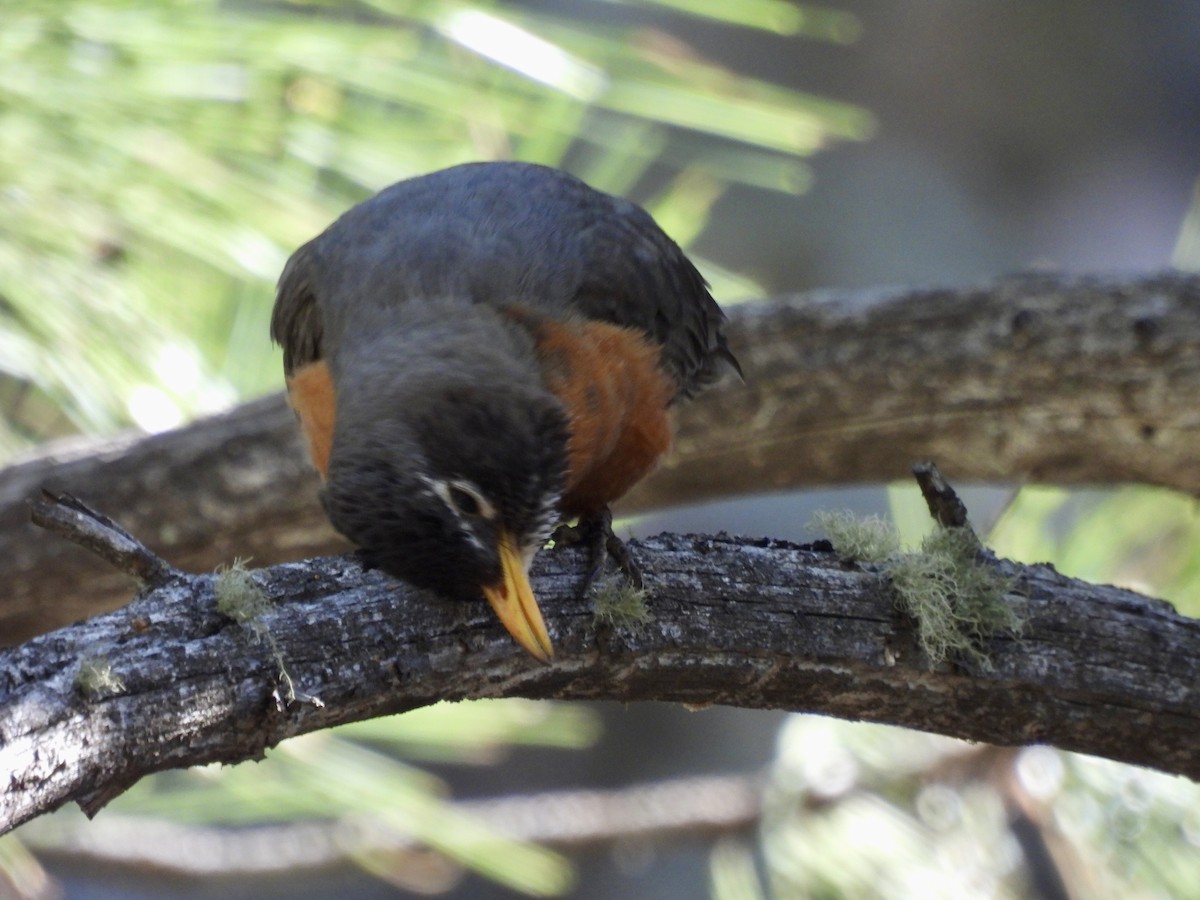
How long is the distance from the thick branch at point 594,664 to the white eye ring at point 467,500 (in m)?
0.17

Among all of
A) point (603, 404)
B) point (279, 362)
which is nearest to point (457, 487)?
point (603, 404)

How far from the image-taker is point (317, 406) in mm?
2857

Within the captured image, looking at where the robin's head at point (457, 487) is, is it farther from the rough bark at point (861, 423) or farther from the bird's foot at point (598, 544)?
the rough bark at point (861, 423)

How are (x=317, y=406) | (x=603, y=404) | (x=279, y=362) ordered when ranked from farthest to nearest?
1. (x=279, y=362)
2. (x=317, y=406)
3. (x=603, y=404)

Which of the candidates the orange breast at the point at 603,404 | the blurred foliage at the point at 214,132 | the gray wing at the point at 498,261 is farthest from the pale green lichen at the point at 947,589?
the blurred foliage at the point at 214,132

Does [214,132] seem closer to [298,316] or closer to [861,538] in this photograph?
[298,316]

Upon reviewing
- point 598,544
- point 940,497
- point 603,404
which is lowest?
point 598,544

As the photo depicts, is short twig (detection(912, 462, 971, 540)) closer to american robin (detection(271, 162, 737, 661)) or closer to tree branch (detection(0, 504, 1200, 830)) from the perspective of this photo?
tree branch (detection(0, 504, 1200, 830))

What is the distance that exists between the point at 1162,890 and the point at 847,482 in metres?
1.53

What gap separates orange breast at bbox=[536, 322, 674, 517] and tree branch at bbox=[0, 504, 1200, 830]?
12.1 inches

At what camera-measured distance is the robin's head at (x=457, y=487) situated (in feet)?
6.87

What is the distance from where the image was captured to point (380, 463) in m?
2.24

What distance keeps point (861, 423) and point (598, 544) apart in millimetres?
1745

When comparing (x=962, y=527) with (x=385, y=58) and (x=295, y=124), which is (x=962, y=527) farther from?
(x=295, y=124)
